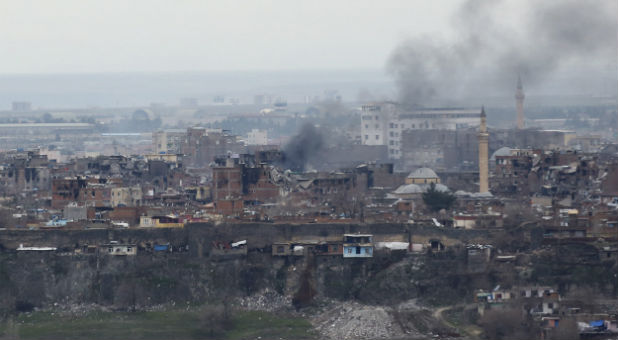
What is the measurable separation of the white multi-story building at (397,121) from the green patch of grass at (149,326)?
5518 cm

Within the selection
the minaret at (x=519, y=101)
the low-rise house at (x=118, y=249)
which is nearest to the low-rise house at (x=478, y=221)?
the low-rise house at (x=118, y=249)

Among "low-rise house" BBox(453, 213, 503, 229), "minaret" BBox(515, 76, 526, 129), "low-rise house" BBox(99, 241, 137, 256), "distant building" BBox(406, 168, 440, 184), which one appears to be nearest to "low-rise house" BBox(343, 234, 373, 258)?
"low-rise house" BBox(453, 213, 503, 229)

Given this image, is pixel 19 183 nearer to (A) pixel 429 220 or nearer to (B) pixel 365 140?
(A) pixel 429 220

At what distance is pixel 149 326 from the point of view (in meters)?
40.5

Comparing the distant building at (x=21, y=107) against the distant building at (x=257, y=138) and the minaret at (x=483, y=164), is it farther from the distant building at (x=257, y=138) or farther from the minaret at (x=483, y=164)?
the minaret at (x=483, y=164)

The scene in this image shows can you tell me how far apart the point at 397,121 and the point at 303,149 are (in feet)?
73.5

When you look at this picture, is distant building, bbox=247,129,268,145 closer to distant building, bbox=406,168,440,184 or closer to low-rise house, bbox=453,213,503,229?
distant building, bbox=406,168,440,184

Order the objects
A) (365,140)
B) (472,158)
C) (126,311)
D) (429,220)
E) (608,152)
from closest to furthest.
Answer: (126,311), (429,220), (608,152), (472,158), (365,140)

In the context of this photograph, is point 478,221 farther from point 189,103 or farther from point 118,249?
point 189,103

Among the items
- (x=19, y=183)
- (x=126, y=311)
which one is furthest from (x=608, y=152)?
(x=126, y=311)

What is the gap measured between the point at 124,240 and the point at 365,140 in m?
52.2

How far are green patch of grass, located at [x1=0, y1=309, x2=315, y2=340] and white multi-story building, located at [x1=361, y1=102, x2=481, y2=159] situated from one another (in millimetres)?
55181

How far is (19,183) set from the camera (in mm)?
65000

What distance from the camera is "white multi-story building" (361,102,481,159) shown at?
3848 inches
